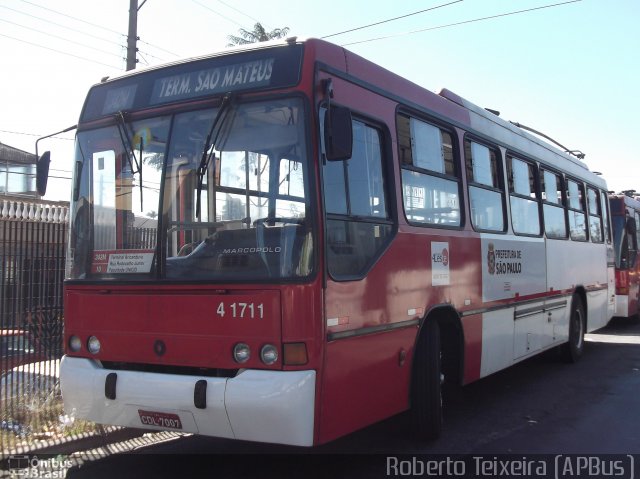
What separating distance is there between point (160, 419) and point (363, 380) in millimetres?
1500

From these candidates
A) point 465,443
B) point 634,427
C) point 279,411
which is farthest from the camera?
point 634,427

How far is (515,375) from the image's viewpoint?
9.32 m

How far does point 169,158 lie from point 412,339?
2513mm

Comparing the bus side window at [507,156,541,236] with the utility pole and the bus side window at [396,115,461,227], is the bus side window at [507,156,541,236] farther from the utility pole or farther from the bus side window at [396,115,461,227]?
the utility pole

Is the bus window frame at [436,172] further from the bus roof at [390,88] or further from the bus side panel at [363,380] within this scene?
the bus side panel at [363,380]

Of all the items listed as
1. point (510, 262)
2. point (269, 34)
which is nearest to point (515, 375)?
point (510, 262)

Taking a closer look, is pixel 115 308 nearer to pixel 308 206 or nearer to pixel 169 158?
pixel 169 158

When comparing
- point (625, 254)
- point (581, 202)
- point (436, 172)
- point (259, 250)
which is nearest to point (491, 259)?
point (436, 172)

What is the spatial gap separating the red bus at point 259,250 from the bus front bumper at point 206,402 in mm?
12

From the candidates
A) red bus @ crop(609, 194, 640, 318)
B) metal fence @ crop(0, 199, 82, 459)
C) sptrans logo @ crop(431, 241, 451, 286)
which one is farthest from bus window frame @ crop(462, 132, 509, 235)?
red bus @ crop(609, 194, 640, 318)

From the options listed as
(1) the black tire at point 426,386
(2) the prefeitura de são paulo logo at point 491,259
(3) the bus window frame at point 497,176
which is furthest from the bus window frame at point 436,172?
(1) the black tire at point 426,386

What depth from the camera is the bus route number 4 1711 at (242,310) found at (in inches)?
165

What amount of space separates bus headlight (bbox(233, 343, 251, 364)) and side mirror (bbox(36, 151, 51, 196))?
101 inches

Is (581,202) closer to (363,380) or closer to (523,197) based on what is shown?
(523,197)
